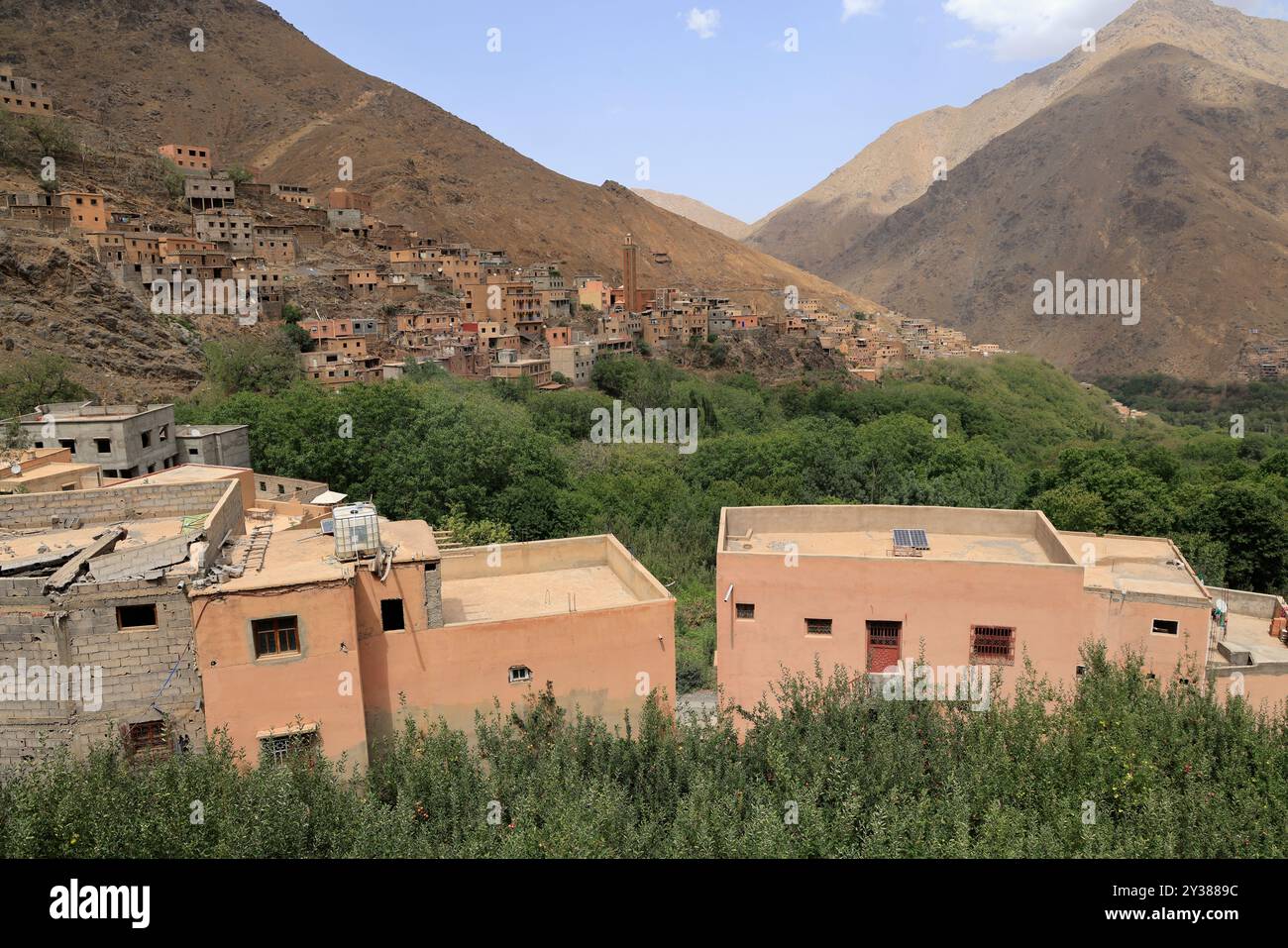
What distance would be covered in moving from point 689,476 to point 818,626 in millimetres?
24795

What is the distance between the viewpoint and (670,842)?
7.66 metres

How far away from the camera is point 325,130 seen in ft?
350

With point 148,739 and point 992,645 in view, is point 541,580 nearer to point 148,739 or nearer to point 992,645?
point 148,739

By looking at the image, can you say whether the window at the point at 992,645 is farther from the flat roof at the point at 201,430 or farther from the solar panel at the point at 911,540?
the flat roof at the point at 201,430

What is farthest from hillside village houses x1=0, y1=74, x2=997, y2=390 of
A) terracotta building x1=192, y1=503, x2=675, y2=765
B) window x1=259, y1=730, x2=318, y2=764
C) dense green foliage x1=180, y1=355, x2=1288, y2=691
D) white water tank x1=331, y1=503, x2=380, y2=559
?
window x1=259, y1=730, x2=318, y2=764

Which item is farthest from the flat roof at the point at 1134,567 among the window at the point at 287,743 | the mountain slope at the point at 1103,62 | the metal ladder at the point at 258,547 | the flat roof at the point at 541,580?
the mountain slope at the point at 1103,62

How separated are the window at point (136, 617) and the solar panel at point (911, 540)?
10246 millimetres

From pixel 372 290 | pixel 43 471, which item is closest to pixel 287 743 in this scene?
pixel 43 471

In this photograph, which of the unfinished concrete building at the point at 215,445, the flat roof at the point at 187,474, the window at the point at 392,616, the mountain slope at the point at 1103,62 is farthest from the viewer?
the mountain slope at the point at 1103,62

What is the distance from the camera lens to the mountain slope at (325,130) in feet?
319

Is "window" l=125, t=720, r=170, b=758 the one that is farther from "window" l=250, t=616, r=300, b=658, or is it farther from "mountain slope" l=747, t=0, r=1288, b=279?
"mountain slope" l=747, t=0, r=1288, b=279

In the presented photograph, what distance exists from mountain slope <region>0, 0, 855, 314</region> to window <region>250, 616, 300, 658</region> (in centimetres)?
8716
